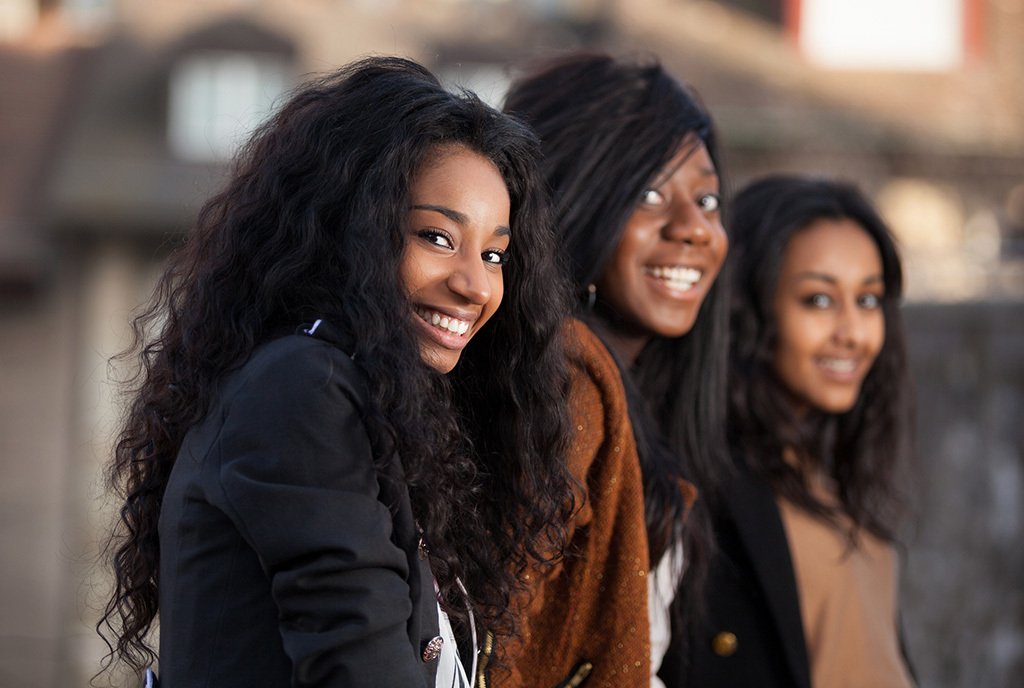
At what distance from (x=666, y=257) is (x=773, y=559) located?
0.85 m

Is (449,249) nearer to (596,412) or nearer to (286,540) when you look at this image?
(286,540)

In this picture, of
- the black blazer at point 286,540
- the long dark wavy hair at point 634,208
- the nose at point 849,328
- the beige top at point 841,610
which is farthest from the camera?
the nose at point 849,328

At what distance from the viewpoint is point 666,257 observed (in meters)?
2.99

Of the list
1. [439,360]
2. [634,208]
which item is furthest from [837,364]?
[439,360]

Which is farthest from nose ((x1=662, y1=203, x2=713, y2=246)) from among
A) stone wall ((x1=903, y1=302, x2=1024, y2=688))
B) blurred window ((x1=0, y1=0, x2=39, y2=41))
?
blurred window ((x1=0, y1=0, x2=39, y2=41))

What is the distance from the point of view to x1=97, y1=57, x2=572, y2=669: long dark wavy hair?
1.89 metres

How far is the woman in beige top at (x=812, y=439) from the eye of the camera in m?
3.31

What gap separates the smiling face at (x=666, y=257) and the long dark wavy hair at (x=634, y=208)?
40 mm

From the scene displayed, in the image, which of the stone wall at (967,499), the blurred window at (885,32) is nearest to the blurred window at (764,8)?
the blurred window at (885,32)

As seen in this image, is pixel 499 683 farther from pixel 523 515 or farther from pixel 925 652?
pixel 925 652

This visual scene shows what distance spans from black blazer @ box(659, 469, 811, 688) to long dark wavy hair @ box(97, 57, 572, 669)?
94 centimetres

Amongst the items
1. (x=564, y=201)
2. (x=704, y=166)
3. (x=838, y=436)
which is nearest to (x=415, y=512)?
(x=564, y=201)

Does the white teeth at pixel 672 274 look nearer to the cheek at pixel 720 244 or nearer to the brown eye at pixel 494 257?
the cheek at pixel 720 244

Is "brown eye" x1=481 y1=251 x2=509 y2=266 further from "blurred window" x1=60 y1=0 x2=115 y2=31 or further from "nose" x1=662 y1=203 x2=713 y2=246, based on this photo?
"blurred window" x1=60 y1=0 x2=115 y2=31
